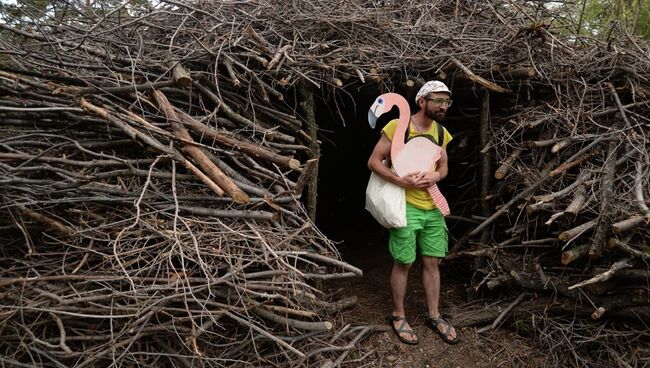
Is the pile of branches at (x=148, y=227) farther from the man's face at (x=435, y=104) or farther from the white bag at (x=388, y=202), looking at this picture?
the man's face at (x=435, y=104)

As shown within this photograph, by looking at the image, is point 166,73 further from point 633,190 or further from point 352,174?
point 352,174

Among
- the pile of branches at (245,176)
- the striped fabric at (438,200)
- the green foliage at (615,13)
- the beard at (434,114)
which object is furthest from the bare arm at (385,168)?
the green foliage at (615,13)

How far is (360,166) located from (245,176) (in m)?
4.11

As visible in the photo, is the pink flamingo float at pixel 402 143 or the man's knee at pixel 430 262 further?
the man's knee at pixel 430 262

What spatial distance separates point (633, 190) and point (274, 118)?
2.68 meters

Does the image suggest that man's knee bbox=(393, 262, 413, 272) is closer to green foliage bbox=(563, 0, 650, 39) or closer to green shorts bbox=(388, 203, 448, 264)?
green shorts bbox=(388, 203, 448, 264)

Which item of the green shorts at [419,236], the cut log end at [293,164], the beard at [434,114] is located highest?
the beard at [434,114]

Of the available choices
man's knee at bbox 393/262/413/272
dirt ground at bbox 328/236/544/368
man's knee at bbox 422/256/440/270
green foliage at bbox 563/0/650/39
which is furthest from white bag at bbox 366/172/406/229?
green foliage at bbox 563/0/650/39

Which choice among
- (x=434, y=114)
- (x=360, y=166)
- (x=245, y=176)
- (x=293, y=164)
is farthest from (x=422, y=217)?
(x=360, y=166)

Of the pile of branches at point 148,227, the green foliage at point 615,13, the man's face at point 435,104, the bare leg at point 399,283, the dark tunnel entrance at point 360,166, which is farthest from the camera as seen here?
the green foliage at point 615,13

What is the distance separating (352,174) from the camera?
23.3ft

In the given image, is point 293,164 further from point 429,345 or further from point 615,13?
point 615,13

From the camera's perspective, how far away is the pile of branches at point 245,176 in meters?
2.52

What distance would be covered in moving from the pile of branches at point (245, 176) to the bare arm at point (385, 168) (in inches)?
22.9
